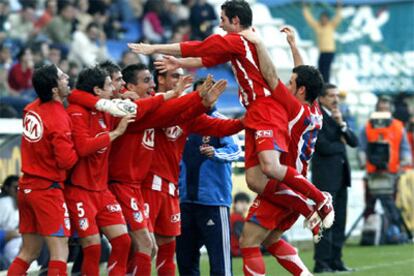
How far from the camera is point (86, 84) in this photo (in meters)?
11.2

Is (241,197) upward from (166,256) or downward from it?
downward

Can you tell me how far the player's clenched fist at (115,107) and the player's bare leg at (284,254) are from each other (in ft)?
6.11

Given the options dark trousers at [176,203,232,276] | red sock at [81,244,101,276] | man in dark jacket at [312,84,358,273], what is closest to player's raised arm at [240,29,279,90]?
dark trousers at [176,203,232,276]

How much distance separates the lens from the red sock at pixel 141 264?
36.6ft

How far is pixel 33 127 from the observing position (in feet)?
35.4

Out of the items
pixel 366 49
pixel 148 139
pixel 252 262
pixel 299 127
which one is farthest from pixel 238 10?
pixel 366 49

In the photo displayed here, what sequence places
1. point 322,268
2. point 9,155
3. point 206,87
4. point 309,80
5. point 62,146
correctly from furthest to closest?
point 322,268 < point 9,155 < point 309,80 < point 206,87 < point 62,146

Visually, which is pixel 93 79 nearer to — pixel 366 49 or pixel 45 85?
pixel 45 85

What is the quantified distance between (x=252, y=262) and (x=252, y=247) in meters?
0.15

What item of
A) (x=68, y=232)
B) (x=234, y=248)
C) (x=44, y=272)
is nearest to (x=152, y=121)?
(x=68, y=232)

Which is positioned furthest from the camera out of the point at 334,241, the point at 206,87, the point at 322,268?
the point at 334,241

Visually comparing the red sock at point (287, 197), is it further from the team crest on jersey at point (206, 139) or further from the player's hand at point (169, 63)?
the player's hand at point (169, 63)

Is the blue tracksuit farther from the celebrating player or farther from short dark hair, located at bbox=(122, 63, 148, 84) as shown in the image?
the celebrating player

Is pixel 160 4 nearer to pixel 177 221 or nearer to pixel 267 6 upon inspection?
pixel 267 6
